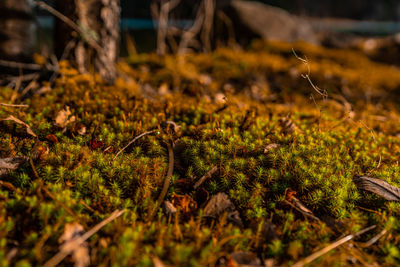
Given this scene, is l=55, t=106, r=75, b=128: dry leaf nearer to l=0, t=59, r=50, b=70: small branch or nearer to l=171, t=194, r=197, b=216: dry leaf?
l=171, t=194, r=197, b=216: dry leaf

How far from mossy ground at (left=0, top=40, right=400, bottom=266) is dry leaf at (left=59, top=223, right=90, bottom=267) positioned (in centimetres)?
5

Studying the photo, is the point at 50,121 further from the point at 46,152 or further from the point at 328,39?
the point at 328,39

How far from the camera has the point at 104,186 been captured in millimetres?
2244

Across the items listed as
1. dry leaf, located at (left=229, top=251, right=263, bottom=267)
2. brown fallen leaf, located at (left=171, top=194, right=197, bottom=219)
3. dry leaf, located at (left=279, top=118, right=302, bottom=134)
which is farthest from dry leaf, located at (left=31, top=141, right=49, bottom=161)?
dry leaf, located at (left=279, top=118, right=302, bottom=134)

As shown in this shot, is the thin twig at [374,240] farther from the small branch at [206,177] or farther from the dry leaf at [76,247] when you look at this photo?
the dry leaf at [76,247]

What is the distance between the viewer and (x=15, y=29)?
4664 millimetres

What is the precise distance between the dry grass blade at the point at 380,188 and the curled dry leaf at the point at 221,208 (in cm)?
117

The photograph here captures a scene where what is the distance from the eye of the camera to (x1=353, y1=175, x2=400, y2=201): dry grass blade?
2258 millimetres

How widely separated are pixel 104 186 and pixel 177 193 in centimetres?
61

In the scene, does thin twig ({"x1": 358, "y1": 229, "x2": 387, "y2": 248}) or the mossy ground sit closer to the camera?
the mossy ground

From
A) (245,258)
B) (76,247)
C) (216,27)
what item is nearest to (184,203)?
(245,258)

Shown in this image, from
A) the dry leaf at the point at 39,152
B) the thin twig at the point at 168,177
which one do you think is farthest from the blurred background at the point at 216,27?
the thin twig at the point at 168,177

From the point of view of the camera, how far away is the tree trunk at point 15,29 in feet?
14.9

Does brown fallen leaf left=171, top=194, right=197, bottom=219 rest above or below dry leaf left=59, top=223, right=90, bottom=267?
below
